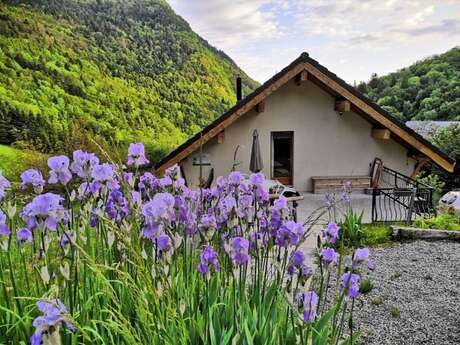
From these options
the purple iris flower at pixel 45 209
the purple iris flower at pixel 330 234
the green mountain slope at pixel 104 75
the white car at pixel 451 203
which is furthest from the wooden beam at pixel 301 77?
the purple iris flower at pixel 45 209

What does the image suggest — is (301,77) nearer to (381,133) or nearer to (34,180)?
(381,133)

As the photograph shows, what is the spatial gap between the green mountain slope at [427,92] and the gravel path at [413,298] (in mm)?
17103

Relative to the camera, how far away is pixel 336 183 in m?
9.33

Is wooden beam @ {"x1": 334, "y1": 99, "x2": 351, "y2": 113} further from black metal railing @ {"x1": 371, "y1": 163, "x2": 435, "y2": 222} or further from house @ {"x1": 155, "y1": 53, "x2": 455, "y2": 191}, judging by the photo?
black metal railing @ {"x1": 371, "y1": 163, "x2": 435, "y2": 222}

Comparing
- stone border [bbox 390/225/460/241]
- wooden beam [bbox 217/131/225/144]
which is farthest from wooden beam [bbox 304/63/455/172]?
stone border [bbox 390/225/460/241]

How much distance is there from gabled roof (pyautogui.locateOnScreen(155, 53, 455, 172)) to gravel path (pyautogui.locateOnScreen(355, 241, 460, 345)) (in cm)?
352

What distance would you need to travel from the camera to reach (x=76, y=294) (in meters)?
1.66

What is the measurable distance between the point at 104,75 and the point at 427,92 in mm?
16586

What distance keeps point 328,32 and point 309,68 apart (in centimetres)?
424

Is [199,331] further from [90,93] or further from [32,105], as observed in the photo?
[90,93]

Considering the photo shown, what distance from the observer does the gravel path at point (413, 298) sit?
303 centimetres

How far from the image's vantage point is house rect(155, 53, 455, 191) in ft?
29.9

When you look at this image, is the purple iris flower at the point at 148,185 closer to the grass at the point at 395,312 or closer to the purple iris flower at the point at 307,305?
the purple iris flower at the point at 307,305

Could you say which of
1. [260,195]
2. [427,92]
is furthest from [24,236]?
[427,92]
